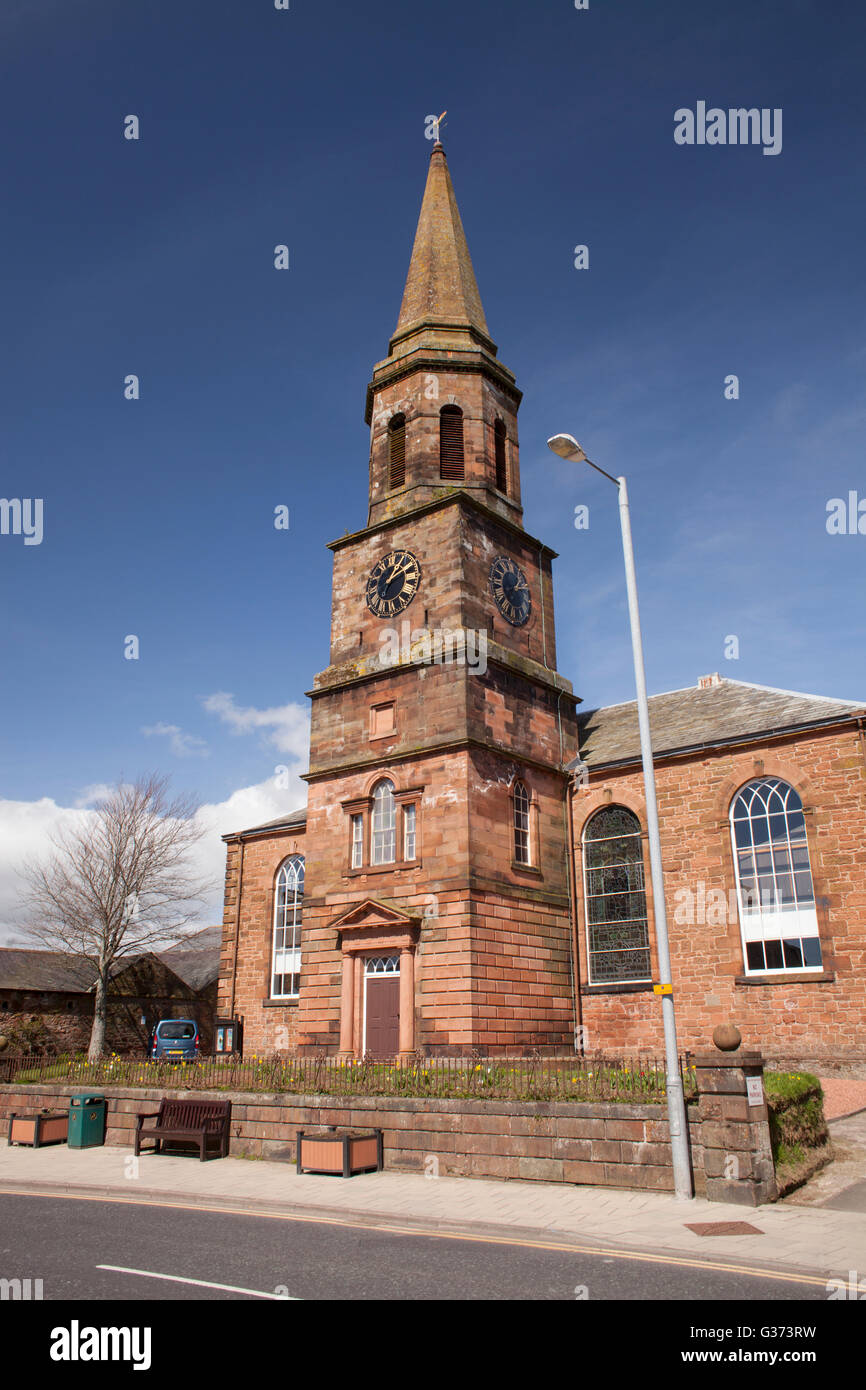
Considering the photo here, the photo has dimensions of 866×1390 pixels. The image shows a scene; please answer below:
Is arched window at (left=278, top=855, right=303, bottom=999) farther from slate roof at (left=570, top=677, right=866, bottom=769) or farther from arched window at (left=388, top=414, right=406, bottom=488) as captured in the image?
arched window at (left=388, top=414, right=406, bottom=488)

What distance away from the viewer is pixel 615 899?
26.7 meters

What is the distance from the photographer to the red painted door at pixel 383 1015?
2327cm

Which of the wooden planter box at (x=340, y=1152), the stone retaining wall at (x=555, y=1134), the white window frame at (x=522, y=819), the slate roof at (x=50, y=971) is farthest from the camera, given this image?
the slate roof at (x=50, y=971)

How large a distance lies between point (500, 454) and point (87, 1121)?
22.3 meters

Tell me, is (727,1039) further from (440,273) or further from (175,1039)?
(440,273)

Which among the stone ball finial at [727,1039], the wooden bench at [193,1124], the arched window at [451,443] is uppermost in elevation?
the arched window at [451,443]

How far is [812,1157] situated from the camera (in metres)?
13.3

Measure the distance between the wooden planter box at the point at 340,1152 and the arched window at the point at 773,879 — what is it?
39.8 ft

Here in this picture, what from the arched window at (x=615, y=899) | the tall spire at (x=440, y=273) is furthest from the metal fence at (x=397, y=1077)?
the tall spire at (x=440, y=273)

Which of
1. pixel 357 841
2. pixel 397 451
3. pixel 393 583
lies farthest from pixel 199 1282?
pixel 397 451

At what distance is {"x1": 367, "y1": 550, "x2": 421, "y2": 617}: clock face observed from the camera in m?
27.6

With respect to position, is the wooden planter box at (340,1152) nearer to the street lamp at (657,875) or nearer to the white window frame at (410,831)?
the street lamp at (657,875)
